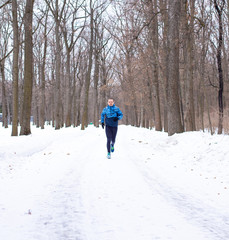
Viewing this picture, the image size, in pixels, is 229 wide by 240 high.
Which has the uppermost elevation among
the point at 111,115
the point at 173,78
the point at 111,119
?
the point at 173,78

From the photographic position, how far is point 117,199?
3.61 meters

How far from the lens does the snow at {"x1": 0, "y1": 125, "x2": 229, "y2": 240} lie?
257cm

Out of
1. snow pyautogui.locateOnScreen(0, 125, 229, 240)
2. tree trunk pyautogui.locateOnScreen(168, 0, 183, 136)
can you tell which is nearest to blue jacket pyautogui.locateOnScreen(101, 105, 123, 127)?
snow pyautogui.locateOnScreen(0, 125, 229, 240)

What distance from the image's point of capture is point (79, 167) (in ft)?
20.0

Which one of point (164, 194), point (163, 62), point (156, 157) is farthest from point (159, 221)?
point (163, 62)

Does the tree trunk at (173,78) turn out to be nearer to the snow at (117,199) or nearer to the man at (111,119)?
the snow at (117,199)

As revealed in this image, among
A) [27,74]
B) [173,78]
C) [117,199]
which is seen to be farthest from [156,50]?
[117,199]

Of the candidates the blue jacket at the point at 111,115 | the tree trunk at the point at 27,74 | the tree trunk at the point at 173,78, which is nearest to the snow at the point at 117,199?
the blue jacket at the point at 111,115

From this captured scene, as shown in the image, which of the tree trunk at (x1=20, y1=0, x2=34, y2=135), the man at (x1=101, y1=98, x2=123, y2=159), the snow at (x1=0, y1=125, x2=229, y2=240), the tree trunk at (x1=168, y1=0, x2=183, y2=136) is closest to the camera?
the snow at (x1=0, y1=125, x2=229, y2=240)

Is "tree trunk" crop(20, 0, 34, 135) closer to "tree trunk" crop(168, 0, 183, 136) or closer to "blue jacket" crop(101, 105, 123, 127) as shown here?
"blue jacket" crop(101, 105, 123, 127)

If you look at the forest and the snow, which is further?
the forest

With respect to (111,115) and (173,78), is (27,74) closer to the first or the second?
(111,115)

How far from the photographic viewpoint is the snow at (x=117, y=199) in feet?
8.45

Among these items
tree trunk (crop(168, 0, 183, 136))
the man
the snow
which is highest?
tree trunk (crop(168, 0, 183, 136))
